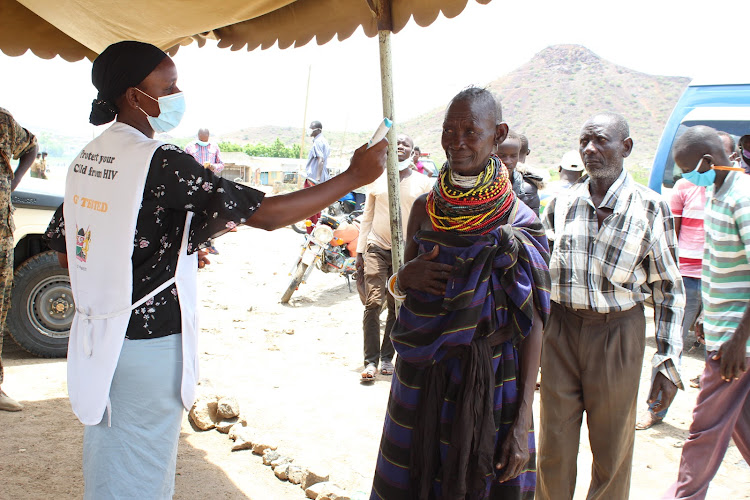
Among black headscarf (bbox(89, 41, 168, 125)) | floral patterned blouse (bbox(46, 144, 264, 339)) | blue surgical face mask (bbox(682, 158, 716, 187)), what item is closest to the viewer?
floral patterned blouse (bbox(46, 144, 264, 339))

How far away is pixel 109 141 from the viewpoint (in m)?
1.94

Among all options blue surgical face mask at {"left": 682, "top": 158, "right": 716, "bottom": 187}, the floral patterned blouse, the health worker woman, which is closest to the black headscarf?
the health worker woman

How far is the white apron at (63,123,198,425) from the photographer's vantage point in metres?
1.86

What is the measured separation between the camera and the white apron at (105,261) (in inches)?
73.2

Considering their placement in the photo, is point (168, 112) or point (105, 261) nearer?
point (105, 261)

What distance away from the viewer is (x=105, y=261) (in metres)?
1.88

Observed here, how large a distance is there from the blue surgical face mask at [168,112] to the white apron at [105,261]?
0.31 ft

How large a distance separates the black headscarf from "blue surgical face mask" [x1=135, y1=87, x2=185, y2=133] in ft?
0.18

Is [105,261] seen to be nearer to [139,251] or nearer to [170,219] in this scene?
[139,251]

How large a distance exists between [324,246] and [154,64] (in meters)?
6.59

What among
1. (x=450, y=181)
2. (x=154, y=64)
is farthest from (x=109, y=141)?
(x=450, y=181)

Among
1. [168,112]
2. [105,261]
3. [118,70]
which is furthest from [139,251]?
[118,70]

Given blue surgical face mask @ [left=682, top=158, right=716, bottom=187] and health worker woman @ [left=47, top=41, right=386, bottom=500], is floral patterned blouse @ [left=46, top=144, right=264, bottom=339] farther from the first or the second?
blue surgical face mask @ [left=682, top=158, right=716, bottom=187]

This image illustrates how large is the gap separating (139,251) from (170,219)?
5.5 inches
